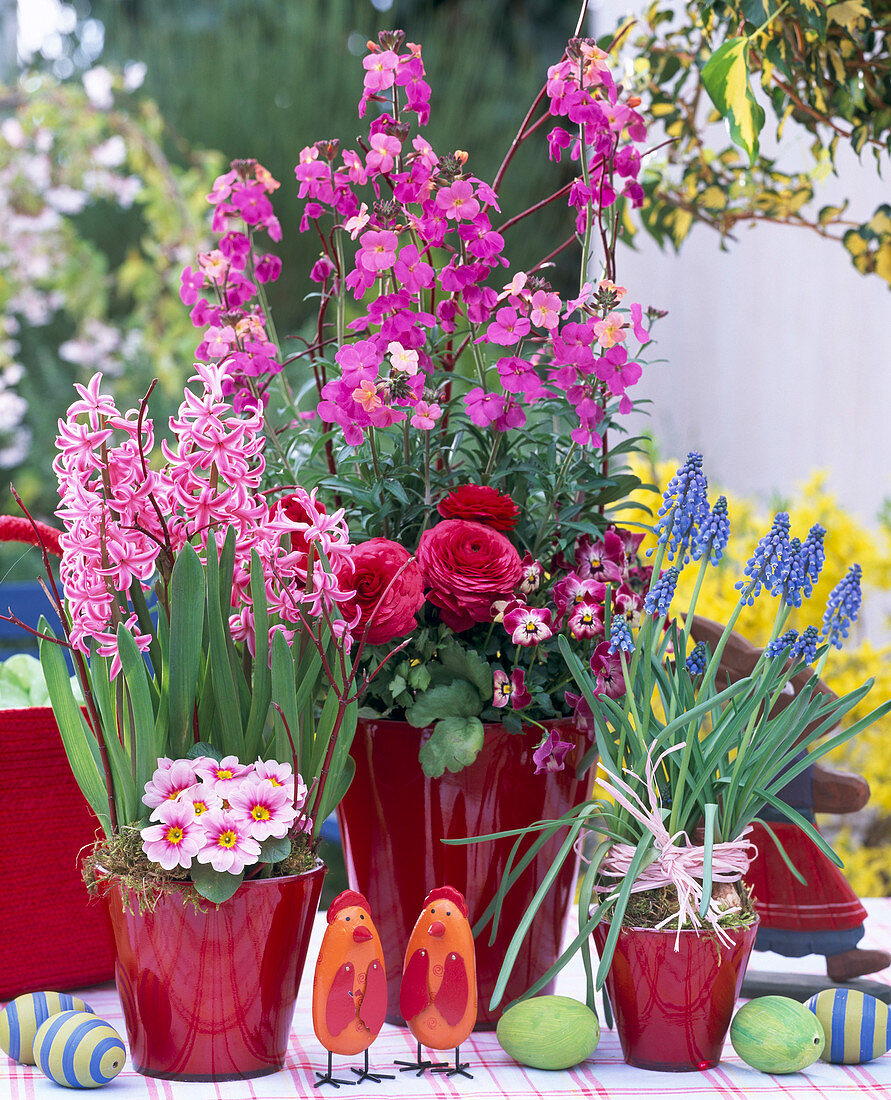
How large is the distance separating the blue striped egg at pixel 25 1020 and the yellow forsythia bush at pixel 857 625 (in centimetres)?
120

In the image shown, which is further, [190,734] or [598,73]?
[598,73]

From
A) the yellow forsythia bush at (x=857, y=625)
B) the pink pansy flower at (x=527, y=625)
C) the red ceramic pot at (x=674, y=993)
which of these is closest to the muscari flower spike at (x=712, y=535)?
the pink pansy flower at (x=527, y=625)

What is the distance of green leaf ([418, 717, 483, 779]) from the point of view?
79 cm

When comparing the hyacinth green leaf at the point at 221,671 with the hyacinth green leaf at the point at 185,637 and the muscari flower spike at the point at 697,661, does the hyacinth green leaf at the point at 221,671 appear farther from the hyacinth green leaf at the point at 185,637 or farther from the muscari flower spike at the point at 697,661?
the muscari flower spike at the point at 697,661

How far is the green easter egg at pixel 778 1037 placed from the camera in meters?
0.74

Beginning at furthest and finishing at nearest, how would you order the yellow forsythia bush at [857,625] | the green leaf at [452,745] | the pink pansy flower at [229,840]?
1. the yellow forsythia bush at [857,625]
2. the green leaf at [452,745]
3. the pink pansy flower at [229,840]

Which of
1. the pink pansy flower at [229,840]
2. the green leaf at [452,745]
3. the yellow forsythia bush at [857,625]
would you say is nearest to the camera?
the pink pansy flower at [229,840]

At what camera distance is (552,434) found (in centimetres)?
92

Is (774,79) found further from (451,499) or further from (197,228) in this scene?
(197,228)

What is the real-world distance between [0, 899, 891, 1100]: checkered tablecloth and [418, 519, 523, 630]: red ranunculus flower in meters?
0.29

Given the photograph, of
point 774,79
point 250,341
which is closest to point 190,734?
point 250,341

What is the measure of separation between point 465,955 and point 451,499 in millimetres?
306

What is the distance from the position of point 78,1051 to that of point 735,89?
786 millimetres

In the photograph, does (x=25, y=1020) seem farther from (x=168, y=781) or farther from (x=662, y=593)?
(x=662, y=593)
